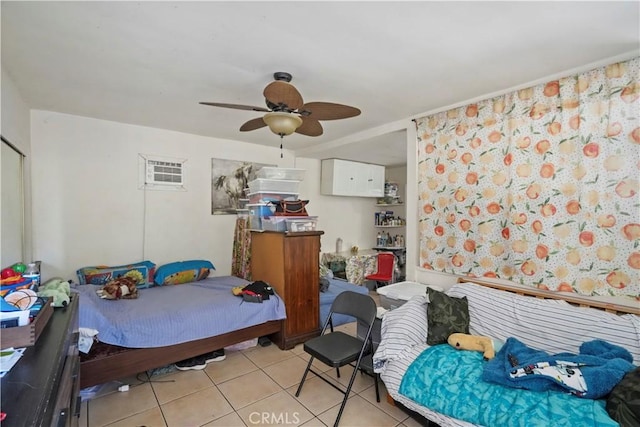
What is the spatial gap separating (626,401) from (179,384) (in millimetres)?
2793

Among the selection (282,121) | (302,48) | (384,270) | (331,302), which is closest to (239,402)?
(331,302)

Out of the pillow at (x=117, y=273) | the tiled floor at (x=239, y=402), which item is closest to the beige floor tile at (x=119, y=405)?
the tiled floor at (x=239, y=402)

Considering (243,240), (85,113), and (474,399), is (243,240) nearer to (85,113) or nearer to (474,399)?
(85,113)

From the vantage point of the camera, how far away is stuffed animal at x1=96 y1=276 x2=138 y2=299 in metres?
2.77

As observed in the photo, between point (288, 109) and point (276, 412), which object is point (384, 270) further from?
point (288, 109)

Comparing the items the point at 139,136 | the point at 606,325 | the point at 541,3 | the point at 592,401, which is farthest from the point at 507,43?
the point at 139,136

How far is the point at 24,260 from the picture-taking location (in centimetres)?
272

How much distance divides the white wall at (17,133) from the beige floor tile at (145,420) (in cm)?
139

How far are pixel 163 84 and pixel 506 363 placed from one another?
3045 mm

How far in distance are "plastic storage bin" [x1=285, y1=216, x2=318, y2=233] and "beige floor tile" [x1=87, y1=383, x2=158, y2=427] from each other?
1.78m

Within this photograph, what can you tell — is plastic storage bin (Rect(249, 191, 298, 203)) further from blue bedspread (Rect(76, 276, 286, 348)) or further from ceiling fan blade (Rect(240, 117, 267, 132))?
blue bedspread (Rect(76, 276, 286, 348))

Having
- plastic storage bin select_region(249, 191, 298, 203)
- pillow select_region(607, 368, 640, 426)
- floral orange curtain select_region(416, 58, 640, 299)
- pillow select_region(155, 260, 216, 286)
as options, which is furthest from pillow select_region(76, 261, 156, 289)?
pillow select_region(607, 368, 640, 426)

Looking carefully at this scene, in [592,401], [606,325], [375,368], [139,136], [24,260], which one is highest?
[139,136]

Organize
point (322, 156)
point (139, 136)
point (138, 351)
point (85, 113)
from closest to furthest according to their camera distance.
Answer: point (138, 351)
point (85, 113)
point (139, 136)
point (322, 156)
